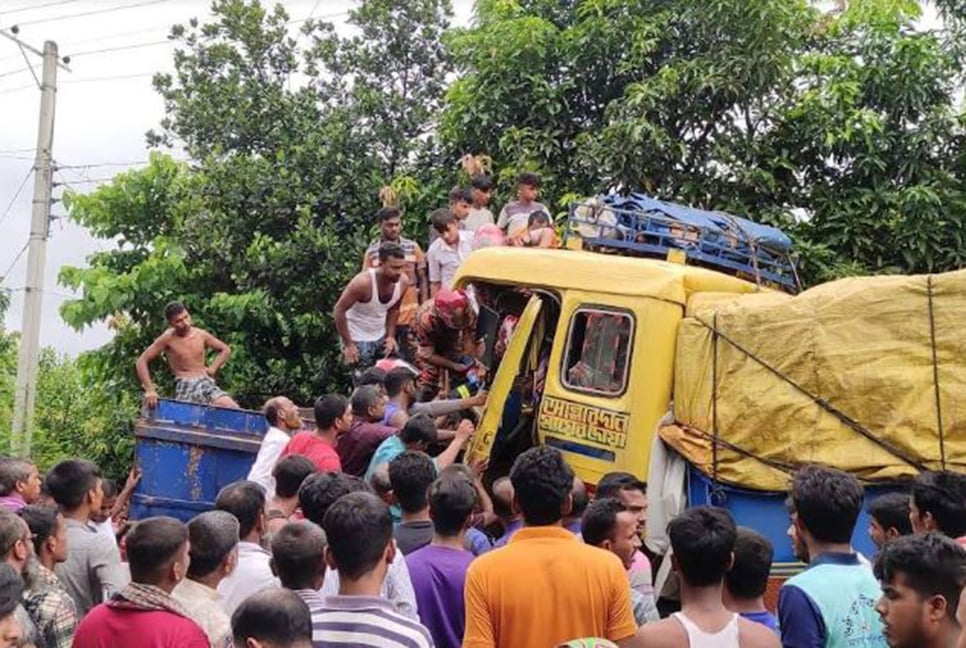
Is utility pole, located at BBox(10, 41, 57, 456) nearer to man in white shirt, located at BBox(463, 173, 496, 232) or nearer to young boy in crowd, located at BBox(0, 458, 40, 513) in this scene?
man in white shirt, located at BBox(463, 173, 496, 232)

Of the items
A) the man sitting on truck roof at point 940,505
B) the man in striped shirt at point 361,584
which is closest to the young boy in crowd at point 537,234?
the man sitting on truck roof at point 940,505

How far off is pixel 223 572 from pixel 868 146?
32.8ft

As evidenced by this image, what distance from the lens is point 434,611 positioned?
4.25 m

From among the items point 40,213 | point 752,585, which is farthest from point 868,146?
point 40,213

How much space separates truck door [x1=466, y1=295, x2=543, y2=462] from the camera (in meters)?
7.54

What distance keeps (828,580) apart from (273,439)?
4148 mm

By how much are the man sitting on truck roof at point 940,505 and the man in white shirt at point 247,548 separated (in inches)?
94.7

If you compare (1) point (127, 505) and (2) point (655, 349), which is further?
(1) point (127, 505)

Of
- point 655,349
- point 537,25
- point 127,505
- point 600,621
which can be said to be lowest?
point 127,505

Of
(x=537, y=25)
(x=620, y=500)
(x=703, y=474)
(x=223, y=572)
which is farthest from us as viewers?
(x=537, y=25)

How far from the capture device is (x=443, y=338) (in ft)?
27.7

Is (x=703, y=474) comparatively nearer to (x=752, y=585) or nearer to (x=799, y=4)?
(x=752, y=585)

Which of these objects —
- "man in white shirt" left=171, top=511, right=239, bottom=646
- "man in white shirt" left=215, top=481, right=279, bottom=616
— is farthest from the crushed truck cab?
"man in white shirt" left=171, top=511, right=239, bottom=646

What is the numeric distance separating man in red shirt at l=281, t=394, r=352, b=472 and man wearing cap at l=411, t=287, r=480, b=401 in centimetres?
160
